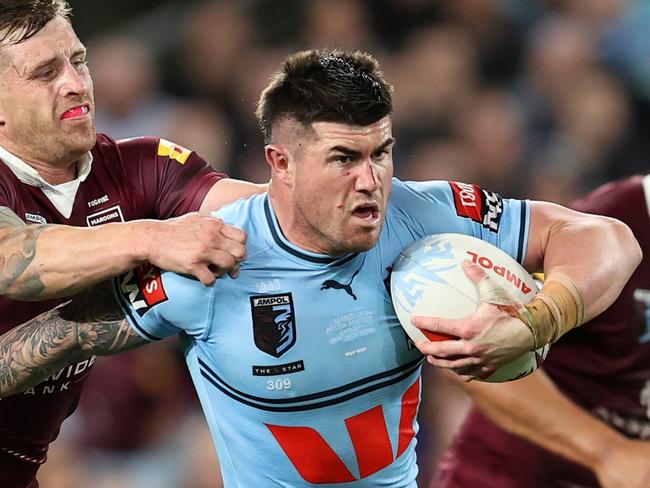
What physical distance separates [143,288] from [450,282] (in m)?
0.79

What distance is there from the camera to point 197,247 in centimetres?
265

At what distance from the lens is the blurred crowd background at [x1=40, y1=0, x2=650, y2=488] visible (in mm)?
5832

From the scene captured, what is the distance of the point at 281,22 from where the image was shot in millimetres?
A: 6754

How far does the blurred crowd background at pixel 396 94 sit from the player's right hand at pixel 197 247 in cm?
321

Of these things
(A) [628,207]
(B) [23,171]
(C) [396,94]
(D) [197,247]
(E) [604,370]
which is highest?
(D) [197,247]

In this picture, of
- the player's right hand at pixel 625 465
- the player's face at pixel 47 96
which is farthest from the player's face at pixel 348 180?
the player's right hand at pixel 625 465

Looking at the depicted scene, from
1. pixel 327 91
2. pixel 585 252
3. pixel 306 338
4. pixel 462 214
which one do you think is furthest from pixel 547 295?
pixel 327 91

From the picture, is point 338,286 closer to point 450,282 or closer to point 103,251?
point 450,282

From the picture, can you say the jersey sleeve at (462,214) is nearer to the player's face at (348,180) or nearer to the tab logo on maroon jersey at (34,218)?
the player's face at (348,180)

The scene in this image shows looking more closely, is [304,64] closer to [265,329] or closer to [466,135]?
[265,329]

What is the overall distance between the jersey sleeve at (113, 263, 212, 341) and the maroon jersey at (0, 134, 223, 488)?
49cm

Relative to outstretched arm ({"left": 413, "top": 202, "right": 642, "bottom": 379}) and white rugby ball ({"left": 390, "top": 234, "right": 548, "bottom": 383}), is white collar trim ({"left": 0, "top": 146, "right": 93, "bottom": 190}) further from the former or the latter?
outstretched arm ({"left": 413, "top": 202, "right": 642, "bottom": 379})

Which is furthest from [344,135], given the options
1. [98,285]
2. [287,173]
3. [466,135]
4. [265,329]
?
[466,135]

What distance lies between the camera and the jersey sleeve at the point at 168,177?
3482 mm
